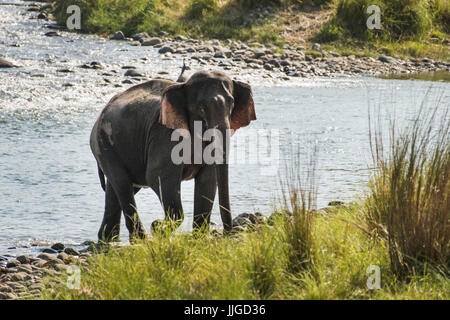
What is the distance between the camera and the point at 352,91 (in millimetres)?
17609

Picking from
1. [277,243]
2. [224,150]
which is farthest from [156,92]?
[277,243]

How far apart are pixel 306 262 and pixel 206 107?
59.9 inches

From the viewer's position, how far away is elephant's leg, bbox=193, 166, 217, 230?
6.24 meters

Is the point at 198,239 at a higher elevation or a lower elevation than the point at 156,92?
lower

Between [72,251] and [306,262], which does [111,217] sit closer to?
[72,251]

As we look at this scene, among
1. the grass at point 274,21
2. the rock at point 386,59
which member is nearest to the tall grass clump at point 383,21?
the grass at point 274,21

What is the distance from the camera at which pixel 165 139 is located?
614 centimetres

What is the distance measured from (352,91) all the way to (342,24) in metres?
6.60

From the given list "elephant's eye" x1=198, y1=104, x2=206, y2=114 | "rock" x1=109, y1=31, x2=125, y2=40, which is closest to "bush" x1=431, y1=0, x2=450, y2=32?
"rock" x1=109, y1=31, x2=125, y2=40

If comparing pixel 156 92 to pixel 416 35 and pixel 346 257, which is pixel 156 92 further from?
pixel 416 35

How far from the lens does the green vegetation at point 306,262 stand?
14.9 ft

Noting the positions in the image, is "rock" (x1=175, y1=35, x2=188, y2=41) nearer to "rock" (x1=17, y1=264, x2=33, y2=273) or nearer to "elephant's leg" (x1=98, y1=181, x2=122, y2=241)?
"elephant's leg" (x1=98, y1=181, x2=122, y2=241)

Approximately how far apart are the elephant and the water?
2.00ft

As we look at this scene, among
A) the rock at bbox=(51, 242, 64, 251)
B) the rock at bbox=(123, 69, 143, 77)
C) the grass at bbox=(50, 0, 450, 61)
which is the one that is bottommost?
the rock at bbox=(51, 242, 64, 251)
